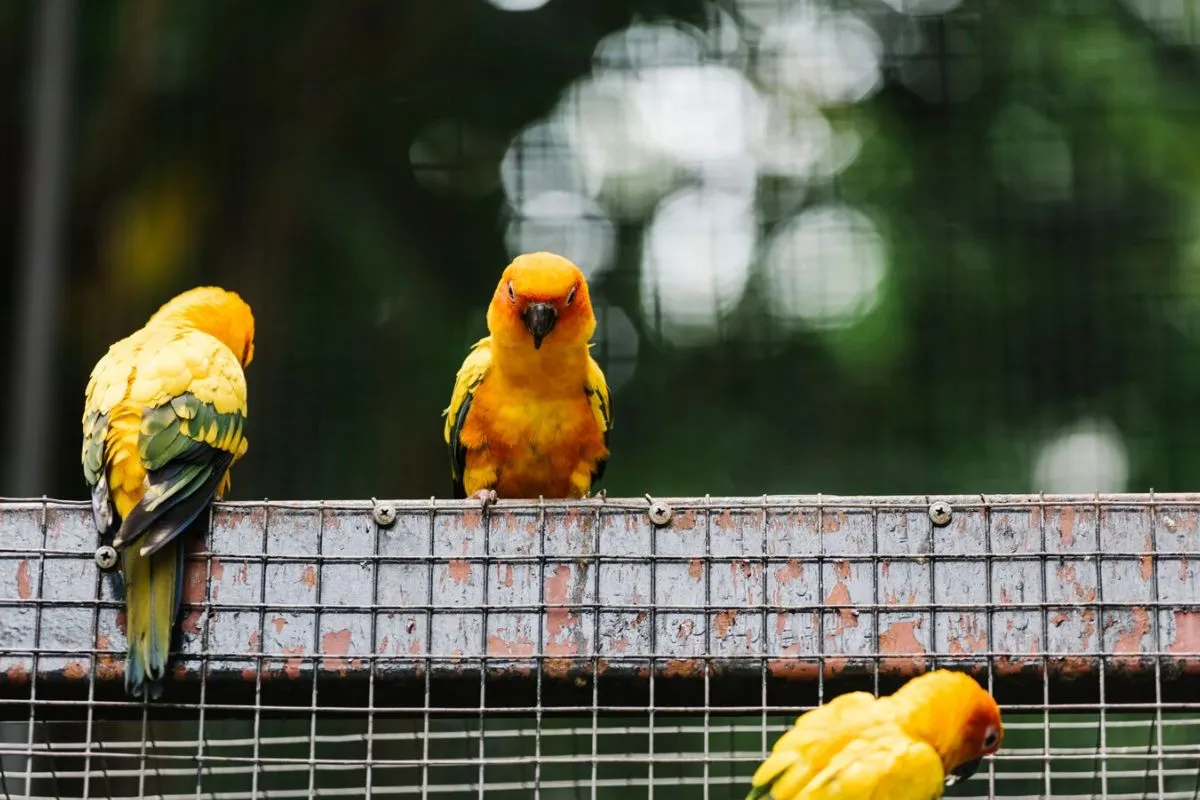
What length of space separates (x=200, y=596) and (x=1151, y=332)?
225 inches

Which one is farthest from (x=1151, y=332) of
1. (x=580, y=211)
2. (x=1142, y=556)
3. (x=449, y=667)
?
(x=449, y=667)

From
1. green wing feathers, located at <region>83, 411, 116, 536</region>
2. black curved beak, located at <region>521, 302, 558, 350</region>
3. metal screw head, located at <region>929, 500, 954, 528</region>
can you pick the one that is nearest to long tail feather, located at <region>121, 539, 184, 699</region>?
green wing feathers, located at <region>83, 411, 116, 536</region>

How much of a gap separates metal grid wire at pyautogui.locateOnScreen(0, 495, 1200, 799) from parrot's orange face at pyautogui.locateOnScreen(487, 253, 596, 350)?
41.9 inches

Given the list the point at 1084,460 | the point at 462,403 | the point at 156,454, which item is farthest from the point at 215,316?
the point at 1084,460

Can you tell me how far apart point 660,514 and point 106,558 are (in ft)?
3.63

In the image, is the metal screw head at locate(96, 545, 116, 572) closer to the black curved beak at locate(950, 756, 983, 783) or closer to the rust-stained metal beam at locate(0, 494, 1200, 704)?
the rust-stained metal beam at locate(0, 494, 1200, 704)

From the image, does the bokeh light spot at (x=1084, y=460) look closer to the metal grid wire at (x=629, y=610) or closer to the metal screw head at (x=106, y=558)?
the metal grid wire at (x=629, y=610)

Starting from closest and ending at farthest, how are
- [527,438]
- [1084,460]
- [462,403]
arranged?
1. [527,438]
2. [462,403]
3. [1084,460]

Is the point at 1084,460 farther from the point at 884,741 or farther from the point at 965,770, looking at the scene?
the point at 884,741

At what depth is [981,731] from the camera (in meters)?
2.76

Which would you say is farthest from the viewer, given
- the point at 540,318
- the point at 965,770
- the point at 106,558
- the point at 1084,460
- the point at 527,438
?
the point at 1084,460

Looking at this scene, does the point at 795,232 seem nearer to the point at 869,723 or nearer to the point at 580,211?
the point at 580,211

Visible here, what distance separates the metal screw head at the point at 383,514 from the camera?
9.21ft

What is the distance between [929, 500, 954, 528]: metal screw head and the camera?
2740 mm
